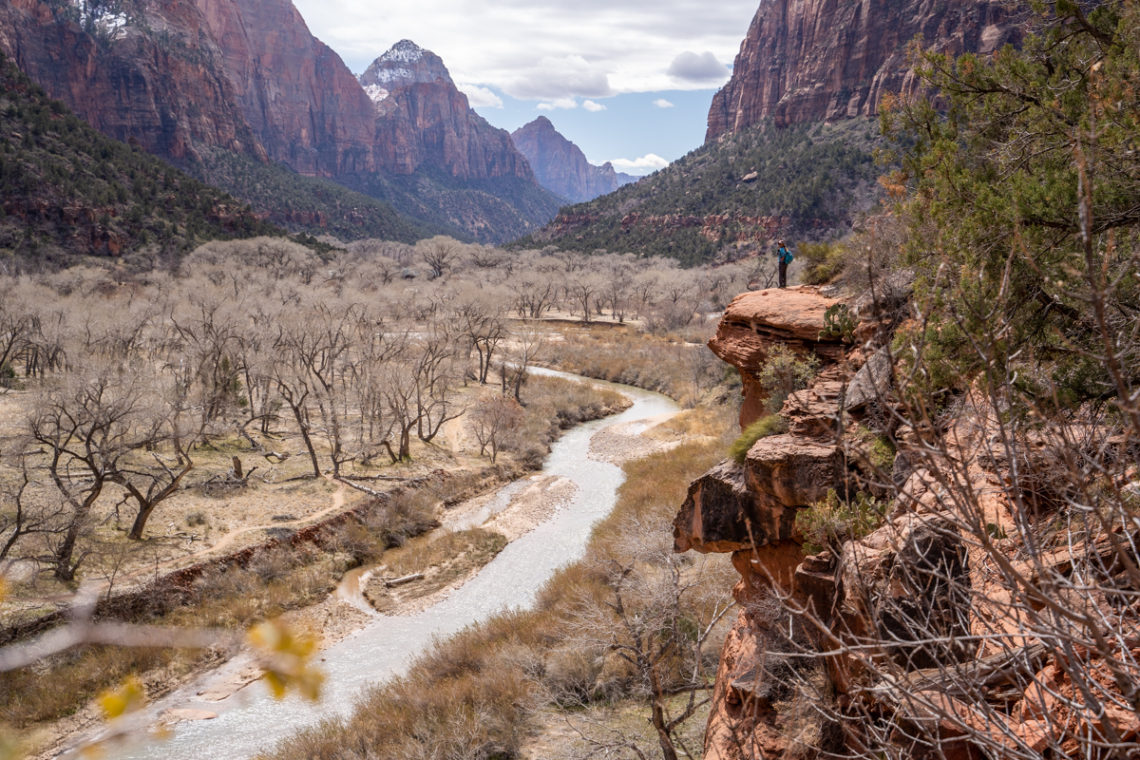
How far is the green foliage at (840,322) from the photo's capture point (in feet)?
42.3

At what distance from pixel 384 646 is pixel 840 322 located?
43.9ft

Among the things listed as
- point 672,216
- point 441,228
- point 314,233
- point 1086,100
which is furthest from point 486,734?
point 441,228

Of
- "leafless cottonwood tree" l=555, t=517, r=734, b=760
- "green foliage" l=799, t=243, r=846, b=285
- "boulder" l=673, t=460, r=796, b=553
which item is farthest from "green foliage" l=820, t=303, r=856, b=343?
"leafless cottonwood tree" l=555, t=517, r=734, b=760

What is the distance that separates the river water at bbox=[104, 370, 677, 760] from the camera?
43.9 ft

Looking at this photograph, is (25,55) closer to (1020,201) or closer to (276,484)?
(276,484)

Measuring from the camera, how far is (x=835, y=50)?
321 ft

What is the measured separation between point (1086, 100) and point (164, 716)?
18269mm

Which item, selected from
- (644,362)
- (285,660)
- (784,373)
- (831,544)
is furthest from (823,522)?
(644,362)

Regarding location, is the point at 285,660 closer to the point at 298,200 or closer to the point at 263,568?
the point at 263,568

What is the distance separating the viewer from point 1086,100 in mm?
7723

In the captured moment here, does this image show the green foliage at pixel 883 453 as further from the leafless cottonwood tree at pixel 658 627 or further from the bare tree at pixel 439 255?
the bare tree at pixel 439 255

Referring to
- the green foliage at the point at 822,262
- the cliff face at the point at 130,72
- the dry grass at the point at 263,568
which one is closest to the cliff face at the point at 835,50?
the green foliage at the point at 822,262

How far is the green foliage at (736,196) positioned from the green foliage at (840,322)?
54.7 metres

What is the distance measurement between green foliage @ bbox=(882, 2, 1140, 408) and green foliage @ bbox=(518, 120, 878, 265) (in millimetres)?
57812
